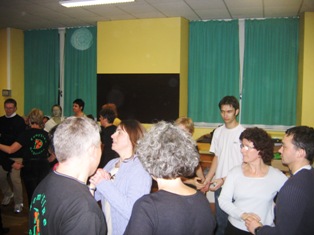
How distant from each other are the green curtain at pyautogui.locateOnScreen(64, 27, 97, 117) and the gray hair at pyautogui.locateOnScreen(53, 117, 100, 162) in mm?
6163

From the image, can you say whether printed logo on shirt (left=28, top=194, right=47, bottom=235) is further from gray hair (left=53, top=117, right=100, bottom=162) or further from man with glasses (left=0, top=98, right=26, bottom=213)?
man with glasses (left=0, top=98, right=26, bottom=213)

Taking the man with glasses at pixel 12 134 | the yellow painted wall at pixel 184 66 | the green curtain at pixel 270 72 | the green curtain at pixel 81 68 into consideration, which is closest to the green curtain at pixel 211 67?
the yellow painted wall at pixel 184 66

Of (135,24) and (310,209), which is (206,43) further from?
(310,209)

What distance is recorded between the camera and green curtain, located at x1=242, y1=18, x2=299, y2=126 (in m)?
6.12

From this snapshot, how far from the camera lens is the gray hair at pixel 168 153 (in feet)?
4.50

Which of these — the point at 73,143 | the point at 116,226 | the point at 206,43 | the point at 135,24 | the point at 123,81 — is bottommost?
the point at 116,226

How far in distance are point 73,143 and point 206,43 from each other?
572 cm

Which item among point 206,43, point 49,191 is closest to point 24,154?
point 49,191

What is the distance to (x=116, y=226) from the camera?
1.82m

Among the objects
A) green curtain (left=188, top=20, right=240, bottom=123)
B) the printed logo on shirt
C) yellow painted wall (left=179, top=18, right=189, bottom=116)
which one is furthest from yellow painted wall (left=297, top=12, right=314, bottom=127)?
the printed logo on shirt

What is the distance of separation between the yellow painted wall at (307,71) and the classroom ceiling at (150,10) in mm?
281

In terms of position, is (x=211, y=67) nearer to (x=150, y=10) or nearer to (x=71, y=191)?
(x=150, y=10)

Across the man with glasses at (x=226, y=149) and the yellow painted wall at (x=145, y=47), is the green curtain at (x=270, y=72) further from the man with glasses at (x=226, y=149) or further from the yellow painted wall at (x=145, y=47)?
the man with glasses at (x=226, y=149)

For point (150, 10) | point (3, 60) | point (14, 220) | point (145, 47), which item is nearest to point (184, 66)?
point (145, 47)
